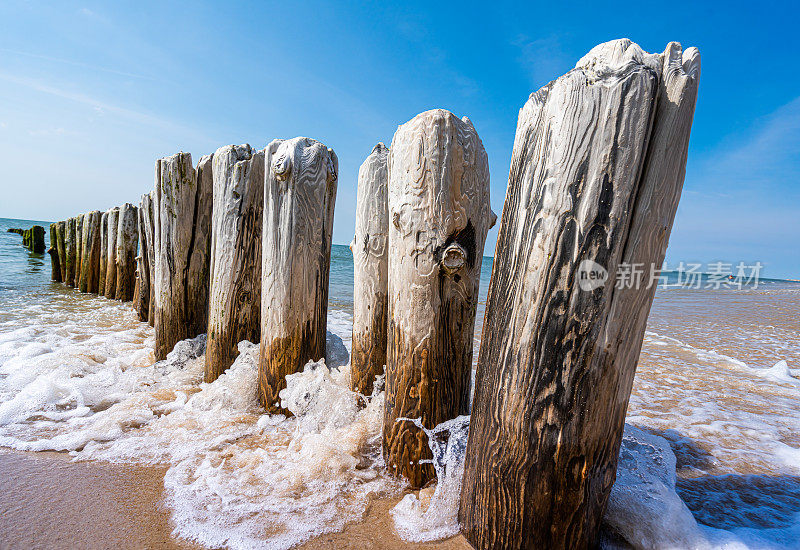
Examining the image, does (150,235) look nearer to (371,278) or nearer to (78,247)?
(371,278)

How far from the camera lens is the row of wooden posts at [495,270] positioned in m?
1.40

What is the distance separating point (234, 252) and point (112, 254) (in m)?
7.26

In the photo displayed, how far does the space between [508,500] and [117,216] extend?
31.3 feet

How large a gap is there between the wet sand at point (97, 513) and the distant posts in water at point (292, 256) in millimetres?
1038

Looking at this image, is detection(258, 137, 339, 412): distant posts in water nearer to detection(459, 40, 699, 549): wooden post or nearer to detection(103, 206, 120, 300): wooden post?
detection(459, 40, 699, 549): wooden post

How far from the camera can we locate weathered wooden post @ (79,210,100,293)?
9.70 metres

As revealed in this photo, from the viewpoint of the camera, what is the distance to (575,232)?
1.42 metres

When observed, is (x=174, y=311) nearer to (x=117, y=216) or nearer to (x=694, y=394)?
(x=694, y=394)

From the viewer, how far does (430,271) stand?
6.87 feet

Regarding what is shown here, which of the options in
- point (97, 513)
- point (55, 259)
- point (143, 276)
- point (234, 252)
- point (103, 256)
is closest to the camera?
point (97, 513)

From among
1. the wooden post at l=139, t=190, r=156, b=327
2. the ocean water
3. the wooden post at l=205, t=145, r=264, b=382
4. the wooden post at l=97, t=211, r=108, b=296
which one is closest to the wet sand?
the ocean water

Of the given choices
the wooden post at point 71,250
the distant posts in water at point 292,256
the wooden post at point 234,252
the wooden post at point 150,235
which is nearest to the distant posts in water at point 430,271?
the distant posts in water at point 292,256

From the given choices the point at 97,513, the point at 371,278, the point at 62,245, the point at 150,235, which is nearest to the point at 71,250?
the point at 62,245

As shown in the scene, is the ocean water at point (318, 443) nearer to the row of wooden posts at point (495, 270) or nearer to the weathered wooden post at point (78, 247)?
the row of wooden posts at point (495, 270)
